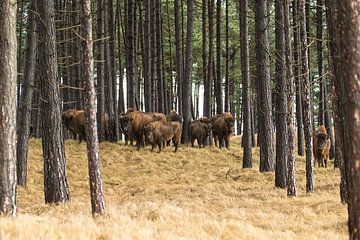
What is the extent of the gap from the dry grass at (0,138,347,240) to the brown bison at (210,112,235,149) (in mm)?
2203

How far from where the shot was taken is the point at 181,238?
26.9 ft

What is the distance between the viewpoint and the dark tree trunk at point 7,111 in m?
9.53

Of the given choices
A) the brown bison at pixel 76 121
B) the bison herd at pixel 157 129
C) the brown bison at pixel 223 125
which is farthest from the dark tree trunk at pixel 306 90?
the brown bison at pixel 76 121

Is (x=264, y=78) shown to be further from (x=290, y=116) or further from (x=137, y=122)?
(x=137, y=122)

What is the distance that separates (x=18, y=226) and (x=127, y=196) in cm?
931

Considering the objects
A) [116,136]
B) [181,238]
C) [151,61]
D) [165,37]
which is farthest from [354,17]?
[165,37]

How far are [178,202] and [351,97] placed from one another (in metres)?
8.63

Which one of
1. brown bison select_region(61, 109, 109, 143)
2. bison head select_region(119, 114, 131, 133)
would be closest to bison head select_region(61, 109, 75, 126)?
brown bison select_region(61, 109, 109, 143)

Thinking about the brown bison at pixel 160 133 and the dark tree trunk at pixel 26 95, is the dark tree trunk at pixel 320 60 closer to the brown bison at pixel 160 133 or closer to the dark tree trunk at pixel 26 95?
the brown bison at pixel 160 133

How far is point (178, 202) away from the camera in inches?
572

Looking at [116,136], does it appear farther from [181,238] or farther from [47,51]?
[181,238]

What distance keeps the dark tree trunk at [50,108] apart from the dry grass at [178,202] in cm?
67

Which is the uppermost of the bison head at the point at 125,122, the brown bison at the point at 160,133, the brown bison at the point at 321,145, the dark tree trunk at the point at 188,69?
the dark tree trunk at the point at 188,69

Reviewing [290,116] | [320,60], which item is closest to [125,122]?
[320,60]
